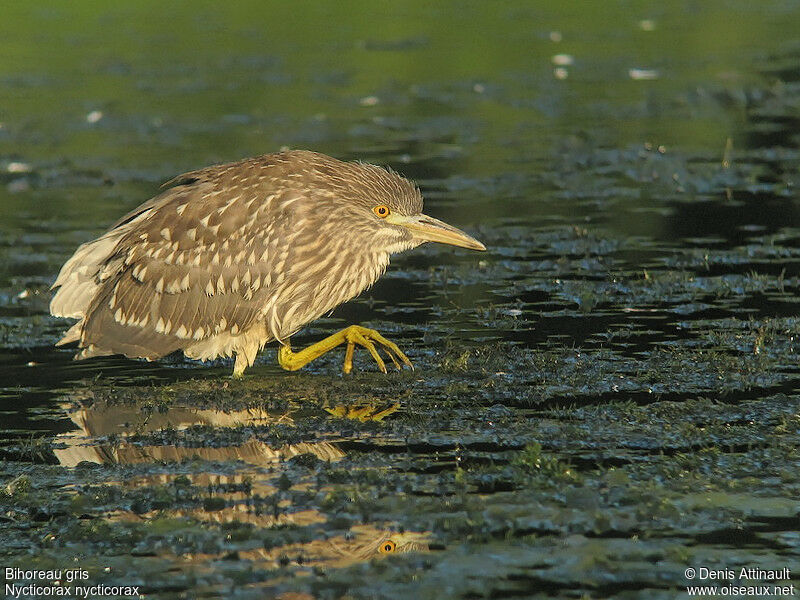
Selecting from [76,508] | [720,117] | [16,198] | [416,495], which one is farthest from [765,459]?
[720,117]

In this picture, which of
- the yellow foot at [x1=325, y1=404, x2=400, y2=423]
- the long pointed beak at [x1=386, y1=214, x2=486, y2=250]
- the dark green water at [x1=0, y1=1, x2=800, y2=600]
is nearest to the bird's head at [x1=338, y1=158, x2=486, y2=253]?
the long pointed beak at [x1=386, y1=214, x2=486, y2=250]

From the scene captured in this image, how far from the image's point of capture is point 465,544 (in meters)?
6.95

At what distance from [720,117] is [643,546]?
47.8 feet

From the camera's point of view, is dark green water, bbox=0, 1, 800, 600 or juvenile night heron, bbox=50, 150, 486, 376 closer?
dark green water, bbox=0, 1, 800, 600

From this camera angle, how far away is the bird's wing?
10.2 meters

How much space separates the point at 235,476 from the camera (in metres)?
8.10

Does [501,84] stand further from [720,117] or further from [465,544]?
[465,544]

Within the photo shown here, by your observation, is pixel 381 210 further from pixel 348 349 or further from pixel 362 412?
pixel 362 412

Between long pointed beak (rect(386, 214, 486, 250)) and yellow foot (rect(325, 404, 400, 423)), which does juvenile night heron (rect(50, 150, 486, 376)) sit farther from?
yellow foot (rect(325, 404, 400, 423))

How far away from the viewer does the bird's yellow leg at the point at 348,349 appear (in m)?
10.3

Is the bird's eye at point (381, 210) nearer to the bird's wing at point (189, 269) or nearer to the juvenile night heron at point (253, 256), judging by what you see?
the juvenile night heron at point (253, 256)
